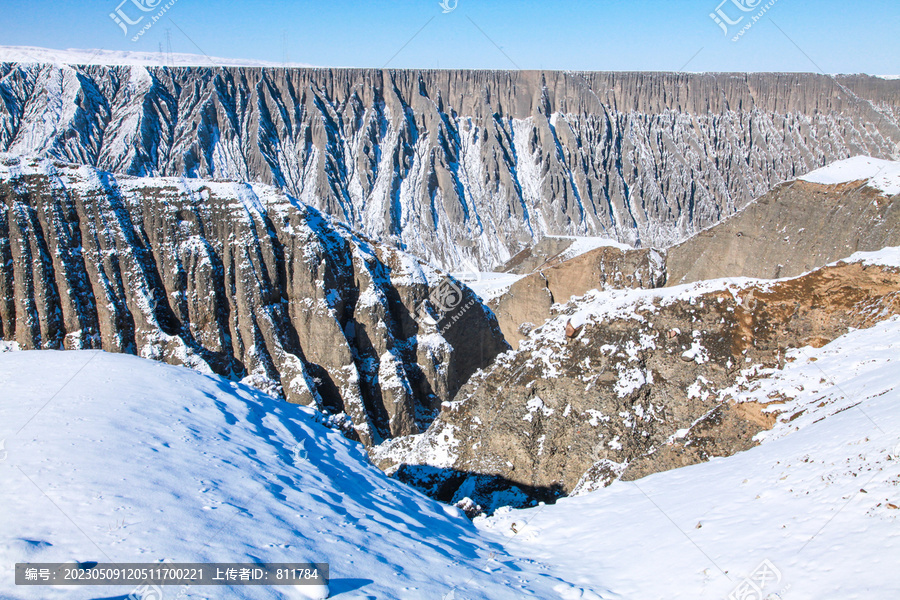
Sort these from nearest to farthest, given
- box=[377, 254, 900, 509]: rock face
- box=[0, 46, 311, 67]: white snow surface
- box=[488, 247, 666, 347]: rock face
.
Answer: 1. box=[377, 254, 900, 509]: rock face
2. box=[488, 247, 666, 347]: rock face
3. box=[0, 46, 311, 67]: white snow surface

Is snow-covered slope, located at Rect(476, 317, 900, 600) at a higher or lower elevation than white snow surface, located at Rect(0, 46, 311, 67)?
lower

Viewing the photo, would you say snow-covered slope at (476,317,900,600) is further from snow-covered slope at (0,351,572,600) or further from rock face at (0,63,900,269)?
rock face at (0,63,900,269)

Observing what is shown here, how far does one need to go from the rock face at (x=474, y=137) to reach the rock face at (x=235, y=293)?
149ft

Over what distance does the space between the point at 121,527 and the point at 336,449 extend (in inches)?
249

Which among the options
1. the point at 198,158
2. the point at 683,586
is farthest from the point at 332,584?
the point at 198,158

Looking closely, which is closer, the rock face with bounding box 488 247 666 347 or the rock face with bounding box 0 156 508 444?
the rock face with bounding box 0 156 508 444

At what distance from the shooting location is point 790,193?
107 ft

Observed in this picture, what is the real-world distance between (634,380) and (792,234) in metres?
23.0

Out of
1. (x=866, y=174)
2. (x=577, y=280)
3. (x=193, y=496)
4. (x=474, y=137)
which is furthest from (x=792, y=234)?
(x=474, y=137)

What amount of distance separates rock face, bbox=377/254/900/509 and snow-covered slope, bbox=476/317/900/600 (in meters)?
1.75

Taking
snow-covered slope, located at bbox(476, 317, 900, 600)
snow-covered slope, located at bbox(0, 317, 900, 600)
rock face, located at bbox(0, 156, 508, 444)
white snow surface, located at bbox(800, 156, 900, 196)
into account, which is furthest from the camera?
white snow surface, located at bbox(800, 156, 900, 196)

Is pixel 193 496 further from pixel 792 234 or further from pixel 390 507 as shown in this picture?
pixel 792 234

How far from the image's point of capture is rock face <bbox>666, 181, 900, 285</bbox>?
2845cm

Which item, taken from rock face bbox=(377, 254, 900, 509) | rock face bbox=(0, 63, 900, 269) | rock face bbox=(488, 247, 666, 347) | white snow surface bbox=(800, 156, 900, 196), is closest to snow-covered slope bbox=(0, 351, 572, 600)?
rock face bbox=(377, 254, 900, 509)
